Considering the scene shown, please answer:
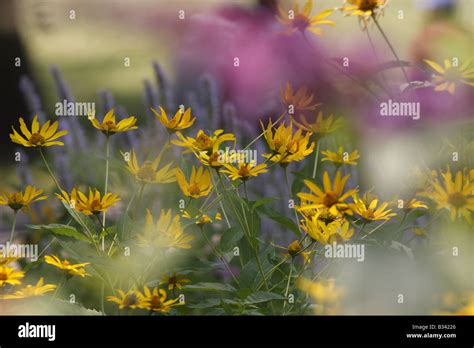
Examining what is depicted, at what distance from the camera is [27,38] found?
1.84 metres

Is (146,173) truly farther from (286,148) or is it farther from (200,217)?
(286,148)

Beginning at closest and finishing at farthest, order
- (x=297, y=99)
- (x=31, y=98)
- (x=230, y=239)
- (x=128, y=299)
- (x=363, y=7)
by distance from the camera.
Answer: (x=128, y=299) → (x=230, y=239) → (x=363, y=7) → (x=297, y=99) → (x=31, y=98)

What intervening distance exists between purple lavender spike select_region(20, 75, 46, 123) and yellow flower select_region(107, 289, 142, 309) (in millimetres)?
669

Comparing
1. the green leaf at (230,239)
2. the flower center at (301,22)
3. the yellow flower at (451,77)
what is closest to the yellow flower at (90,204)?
the green leaf at (230,239)

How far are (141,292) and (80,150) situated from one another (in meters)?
0.71

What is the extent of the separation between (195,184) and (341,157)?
1.12 feet

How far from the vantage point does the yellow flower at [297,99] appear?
1586 mm

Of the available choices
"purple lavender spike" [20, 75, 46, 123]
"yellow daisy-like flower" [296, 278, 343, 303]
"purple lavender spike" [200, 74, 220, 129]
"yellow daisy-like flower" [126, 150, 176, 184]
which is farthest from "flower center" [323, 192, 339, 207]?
"purple lavender spike" [20, 75, 46, 123]

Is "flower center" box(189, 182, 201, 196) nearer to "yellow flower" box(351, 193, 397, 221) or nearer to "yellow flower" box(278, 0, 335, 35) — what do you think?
"yellow flower" box(351, 193, 397, 221)

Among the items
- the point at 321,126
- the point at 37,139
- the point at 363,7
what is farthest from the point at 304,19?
the point at 37,139

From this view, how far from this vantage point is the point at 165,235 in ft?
4.36

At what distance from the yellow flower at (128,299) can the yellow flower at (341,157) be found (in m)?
0.47

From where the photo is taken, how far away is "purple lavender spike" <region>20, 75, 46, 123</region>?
1787mm

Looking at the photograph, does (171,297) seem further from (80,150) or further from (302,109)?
(80,150)
